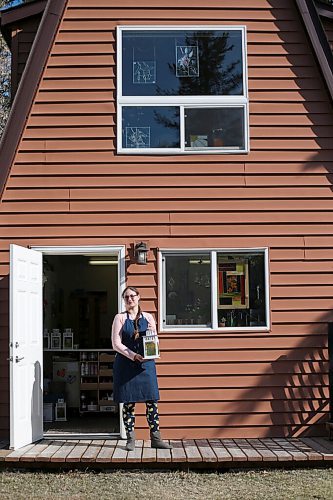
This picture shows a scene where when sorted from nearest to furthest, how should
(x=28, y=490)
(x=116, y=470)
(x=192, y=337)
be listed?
(x=28, y=490)
(x=116, y=470)
(x=192, y=337)

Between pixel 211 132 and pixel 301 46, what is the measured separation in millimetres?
1395

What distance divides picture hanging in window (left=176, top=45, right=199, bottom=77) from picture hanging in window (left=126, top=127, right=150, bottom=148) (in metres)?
0.77

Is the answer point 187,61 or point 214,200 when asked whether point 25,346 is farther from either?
point 187,61

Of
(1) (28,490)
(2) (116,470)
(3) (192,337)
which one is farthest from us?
(3) (192,337)

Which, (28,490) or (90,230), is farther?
(90,230)

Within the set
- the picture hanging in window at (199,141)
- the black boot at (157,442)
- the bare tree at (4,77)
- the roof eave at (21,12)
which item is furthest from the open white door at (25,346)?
the bare tree at (4,77)

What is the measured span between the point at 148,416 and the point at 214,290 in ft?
5.14

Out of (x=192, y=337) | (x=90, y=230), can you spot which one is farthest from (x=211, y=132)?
(x=192, y=337)

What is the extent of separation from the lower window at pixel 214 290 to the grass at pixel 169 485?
5.84 feet

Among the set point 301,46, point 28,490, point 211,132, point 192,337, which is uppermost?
point 301,46

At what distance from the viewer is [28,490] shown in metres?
6.66

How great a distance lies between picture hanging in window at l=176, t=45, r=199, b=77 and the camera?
869cm

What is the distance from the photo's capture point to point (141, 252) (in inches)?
327

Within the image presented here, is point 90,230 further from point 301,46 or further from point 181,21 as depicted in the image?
point 301,46
